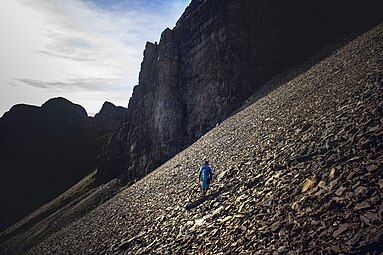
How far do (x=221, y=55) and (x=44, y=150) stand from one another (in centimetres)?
15063

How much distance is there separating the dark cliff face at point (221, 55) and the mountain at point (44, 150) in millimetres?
87220

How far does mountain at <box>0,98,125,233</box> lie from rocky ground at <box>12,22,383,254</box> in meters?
124

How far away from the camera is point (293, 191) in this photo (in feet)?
33.5

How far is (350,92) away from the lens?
16.0m

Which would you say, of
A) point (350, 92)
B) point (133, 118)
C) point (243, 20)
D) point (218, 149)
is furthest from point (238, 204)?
point (133, 118)

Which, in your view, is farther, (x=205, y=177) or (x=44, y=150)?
(x=44, y=150)

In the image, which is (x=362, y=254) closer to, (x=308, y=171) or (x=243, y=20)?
(x=308, y=171)

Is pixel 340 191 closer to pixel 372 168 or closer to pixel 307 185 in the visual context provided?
pixel 372 168

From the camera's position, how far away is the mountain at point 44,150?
444 ft

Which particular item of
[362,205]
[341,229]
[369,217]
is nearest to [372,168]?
[362,205]

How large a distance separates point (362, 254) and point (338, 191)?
8.45 feet

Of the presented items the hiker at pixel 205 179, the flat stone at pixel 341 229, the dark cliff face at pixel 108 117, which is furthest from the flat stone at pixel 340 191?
the dark cliff face at pixel 108 117

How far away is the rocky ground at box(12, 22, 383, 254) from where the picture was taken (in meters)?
7.60

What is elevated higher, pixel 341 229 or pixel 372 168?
pixel 372 168
